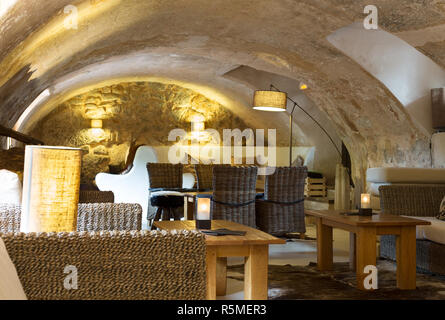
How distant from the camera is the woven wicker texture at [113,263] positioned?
1366 mm

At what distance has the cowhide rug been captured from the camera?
3.56 meters

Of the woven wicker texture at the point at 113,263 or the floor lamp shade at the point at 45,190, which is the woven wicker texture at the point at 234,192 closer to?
the floor lamp shade at the point at 45,190

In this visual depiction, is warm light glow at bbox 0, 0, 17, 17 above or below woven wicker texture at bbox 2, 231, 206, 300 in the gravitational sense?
above

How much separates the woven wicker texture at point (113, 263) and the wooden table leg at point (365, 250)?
2.55 metres

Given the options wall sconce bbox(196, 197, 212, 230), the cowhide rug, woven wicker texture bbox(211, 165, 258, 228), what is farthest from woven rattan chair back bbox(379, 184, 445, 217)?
wall sconce bbox(196, 197, 212, 230)

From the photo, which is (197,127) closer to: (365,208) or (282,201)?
(282,201)

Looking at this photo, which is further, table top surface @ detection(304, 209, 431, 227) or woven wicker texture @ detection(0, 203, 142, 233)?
table top surface @ detection(304, 209, 431, 227)

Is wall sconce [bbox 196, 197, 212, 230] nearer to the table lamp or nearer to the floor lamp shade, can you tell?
the floor lamp shade

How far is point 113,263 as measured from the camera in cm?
142

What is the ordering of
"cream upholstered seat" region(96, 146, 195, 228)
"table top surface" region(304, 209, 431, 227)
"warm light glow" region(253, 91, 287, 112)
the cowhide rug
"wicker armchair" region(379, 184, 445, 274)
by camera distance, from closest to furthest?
the cowhide rug, "table top surface" region(304, 209, 431, 227), "wicker armchair" region(379, 184, 445, 274), "cream upholstered seat" region(96, 146, 195, 228), "warm light glow" region(253, 91, 287, 112)

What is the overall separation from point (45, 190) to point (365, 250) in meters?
2.46

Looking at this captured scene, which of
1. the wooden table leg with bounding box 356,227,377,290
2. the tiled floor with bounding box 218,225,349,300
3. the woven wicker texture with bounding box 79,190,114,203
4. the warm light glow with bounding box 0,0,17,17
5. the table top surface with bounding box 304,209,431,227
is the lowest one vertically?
the tiled floor with bounding box 218,225,349,300

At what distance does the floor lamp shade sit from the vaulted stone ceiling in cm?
128
